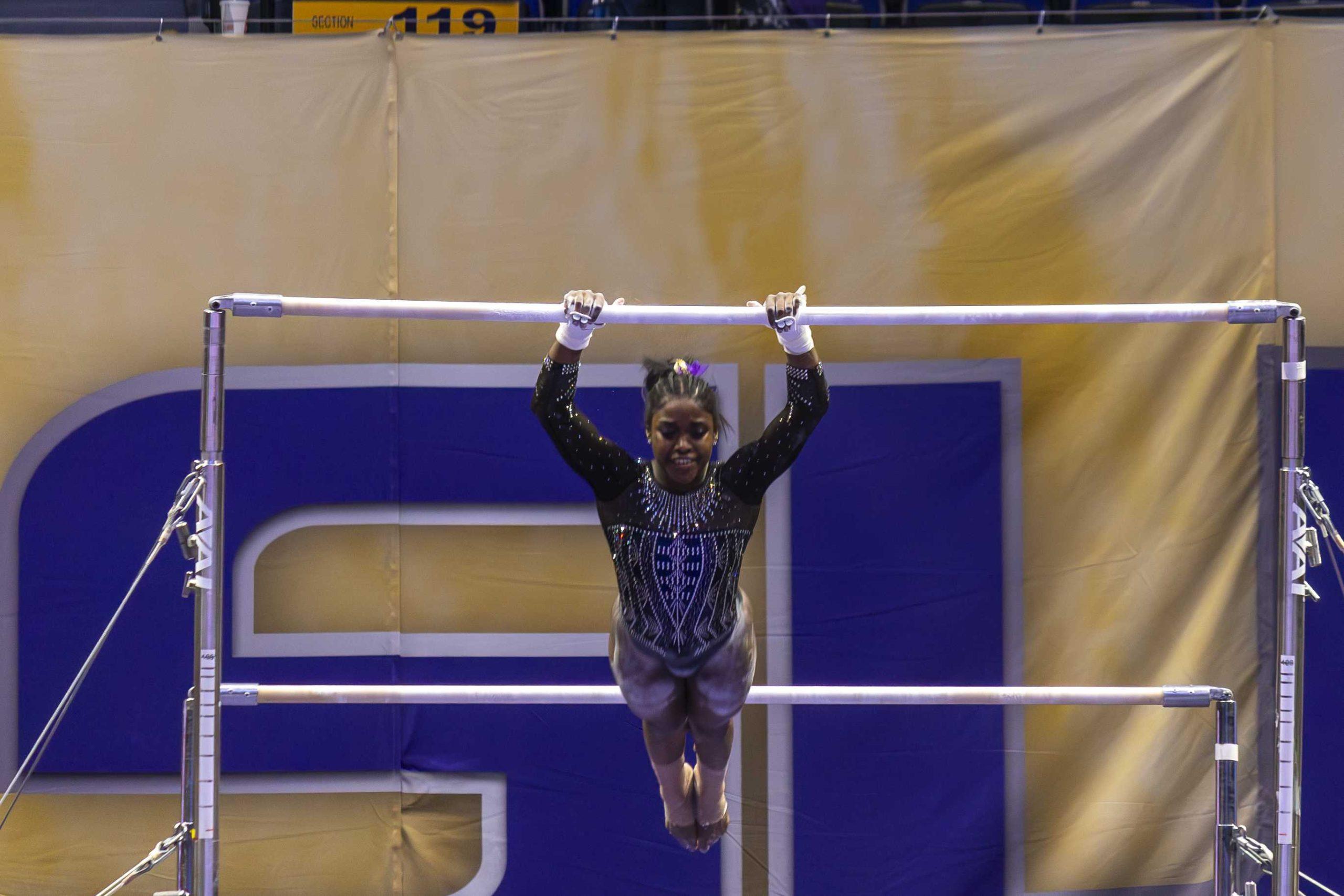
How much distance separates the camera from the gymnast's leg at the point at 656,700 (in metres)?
2.80

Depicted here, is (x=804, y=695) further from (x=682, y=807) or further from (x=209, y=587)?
(x=209, y=587)

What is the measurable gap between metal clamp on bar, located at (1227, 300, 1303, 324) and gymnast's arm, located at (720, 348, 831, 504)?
1.07 metres

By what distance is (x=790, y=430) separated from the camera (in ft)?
9.09

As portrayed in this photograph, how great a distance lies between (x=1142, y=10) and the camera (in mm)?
4004

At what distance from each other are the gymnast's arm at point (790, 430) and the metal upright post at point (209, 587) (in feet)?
4.14

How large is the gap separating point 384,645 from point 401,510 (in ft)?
1.39

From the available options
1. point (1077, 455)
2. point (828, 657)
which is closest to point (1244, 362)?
point (1077, 455)

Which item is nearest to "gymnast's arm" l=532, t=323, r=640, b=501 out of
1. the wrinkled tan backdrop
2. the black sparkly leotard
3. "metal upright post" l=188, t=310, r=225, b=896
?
the black sparkly leotard

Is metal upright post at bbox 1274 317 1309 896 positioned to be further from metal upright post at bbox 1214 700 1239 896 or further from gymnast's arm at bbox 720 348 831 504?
gymnast's arm at bbox 720 348 831 504

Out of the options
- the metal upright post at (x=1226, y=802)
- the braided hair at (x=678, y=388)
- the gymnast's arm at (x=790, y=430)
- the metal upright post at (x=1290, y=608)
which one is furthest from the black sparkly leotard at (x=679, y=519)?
the metal upright post at (x=1226, y=802)

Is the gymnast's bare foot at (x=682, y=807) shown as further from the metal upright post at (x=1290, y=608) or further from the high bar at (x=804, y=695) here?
the metal upright post at (x=1290, y=608)

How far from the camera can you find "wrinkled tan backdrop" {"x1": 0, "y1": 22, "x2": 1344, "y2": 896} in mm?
3734

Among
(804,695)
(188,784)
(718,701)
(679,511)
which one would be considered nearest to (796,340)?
(679,511)

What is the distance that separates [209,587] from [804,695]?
1.54 m
